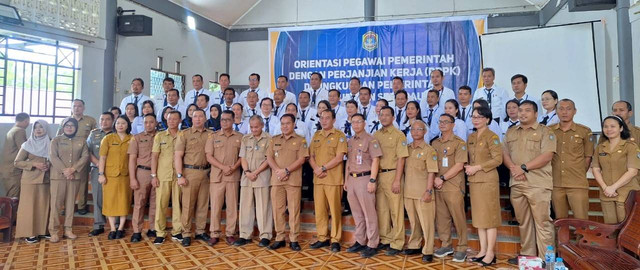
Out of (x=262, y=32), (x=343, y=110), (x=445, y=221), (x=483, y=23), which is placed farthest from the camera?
(x=262, y=32)

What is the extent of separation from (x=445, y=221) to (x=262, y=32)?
26.4ft

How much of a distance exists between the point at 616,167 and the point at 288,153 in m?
2.77

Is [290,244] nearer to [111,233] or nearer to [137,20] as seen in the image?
[111,233]

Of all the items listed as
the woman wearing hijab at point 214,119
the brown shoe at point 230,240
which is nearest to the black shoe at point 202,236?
the brown shoe at point 230,240

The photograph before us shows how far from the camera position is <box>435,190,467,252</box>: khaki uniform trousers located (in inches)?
137

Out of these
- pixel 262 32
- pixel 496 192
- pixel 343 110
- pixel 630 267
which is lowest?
pixel 630 267

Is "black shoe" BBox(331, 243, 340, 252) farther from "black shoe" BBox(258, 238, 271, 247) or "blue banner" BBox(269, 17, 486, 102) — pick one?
"blue banner" BBox(269, 17, 486, 102)

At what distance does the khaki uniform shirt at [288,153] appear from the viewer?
3947 millimetres

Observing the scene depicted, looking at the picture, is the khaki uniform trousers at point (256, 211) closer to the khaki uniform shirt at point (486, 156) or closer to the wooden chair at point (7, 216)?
the khaki uniform shirt at point (486, 156)

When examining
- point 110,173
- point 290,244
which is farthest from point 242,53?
point 290,244

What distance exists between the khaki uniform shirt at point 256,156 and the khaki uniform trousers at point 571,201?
8.60ft

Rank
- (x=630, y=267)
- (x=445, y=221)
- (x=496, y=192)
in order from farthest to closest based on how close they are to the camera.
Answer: (x=445, y=221)
(x=496, y=192)
(x=630, y=267)

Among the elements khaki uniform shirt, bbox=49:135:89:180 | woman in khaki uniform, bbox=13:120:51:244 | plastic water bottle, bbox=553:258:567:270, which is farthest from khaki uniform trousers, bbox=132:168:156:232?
plastic water bottle, bbox=553:258:567:270

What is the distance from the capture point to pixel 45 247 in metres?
4.02
